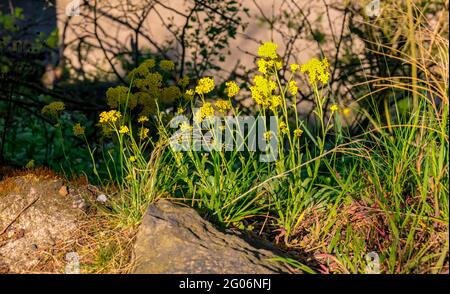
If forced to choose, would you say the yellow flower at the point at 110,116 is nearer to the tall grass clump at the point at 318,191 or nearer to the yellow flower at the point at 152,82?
the tall grass clump at the point at 318,191

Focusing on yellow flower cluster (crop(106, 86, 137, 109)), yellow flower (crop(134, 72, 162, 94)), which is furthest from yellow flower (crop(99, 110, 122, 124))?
yellow flower (crop(134, 72, 162, 94))

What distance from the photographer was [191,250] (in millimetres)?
3346

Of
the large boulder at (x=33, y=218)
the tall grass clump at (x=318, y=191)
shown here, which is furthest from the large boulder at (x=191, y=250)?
the large boulder at (x=33, y=218)

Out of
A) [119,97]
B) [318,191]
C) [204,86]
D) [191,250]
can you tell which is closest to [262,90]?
[204,86]

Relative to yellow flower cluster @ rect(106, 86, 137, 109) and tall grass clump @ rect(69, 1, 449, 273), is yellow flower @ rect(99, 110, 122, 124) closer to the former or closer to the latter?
tall grass clump @ rect(69, 1, 449, 273)

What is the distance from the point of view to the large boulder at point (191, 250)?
10.7ft

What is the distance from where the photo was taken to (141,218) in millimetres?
3646

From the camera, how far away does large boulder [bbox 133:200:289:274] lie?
3.28m

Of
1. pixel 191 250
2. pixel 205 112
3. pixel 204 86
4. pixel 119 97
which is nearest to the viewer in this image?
pixel 191 250

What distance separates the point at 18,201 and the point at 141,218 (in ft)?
2.36

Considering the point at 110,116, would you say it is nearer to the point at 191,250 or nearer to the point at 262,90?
the point at 262,90

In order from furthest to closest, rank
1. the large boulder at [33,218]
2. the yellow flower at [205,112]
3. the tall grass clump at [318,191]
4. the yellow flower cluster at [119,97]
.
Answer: the yellow flower cluster at [119,97], the yellow flower at [205,112], the large boulder at [33,218], the tall grass clump at [318,191]
